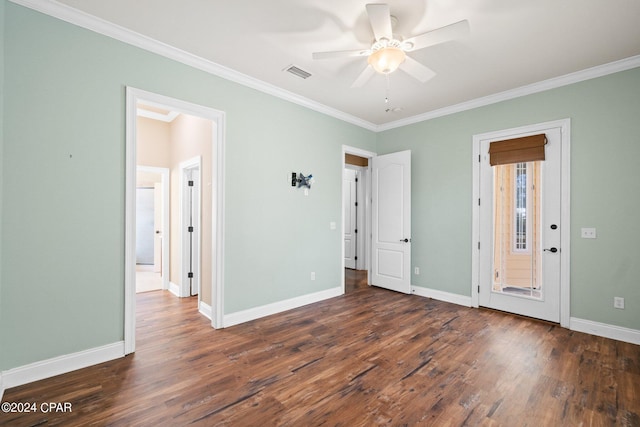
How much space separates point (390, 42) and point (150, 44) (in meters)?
2.29

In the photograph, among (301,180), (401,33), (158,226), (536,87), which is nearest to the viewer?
(401,33)

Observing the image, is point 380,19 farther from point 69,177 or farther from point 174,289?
point 174,289

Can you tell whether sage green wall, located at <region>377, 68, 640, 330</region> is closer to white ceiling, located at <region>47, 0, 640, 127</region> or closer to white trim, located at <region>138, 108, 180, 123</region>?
white ceiling, located at <region>47, 0, 640, 127</region>

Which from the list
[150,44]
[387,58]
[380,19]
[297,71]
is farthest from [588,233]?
[150,44]

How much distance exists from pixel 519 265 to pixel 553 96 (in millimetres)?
2182

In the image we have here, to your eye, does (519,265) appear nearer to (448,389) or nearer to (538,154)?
(538,154)

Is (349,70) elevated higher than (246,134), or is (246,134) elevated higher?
(349,70)

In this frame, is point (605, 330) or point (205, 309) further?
point (205, 309)

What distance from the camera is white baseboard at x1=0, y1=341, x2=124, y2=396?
7.00 feet

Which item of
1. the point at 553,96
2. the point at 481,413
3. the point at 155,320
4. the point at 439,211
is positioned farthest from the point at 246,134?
the point at 553,96

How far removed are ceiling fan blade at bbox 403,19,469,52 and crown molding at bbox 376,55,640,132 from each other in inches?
91.4

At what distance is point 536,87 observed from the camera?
11.9ft

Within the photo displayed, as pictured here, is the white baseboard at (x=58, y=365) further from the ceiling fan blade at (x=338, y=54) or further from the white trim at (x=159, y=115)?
the white trim at (x=159, y=115)

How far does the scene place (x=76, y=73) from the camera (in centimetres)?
243
